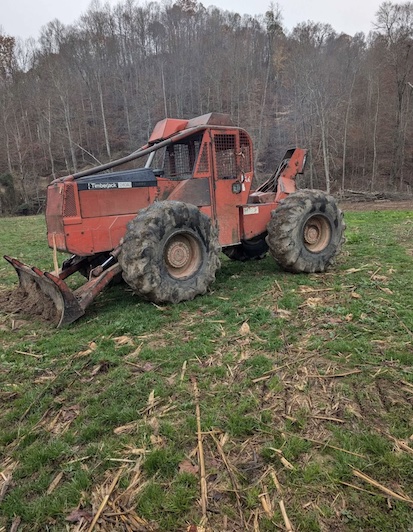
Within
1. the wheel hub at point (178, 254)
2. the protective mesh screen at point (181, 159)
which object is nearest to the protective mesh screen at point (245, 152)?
the protective mesh screen at point (181, 159)

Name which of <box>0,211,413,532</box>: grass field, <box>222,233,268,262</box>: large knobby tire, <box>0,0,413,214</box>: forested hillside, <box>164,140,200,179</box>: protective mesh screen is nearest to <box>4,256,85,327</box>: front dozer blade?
<box>0,211,413,532</box>: grass field

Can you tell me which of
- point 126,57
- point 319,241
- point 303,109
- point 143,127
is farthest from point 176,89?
point 319,241

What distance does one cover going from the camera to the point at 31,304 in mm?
5977

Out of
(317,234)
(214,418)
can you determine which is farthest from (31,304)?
(317,234)

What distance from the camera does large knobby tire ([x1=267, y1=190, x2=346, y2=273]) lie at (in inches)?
264

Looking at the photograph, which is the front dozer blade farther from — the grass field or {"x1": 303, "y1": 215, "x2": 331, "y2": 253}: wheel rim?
{"x1": 303, "y1": 215, "x2": 331, "y2": 253}: wheel rim

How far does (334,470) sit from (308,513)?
36 centimetres

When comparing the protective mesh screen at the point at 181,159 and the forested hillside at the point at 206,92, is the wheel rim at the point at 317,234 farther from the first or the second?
the forested hillside at the point at 206,92

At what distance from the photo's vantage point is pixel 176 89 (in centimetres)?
4269

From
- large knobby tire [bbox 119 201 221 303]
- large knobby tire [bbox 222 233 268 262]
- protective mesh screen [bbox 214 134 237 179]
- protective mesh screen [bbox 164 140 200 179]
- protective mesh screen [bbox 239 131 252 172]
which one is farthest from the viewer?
large knobby tire [bbox 222 233 268 262]

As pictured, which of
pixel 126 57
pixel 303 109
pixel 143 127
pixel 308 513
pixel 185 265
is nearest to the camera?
pixel 308 513

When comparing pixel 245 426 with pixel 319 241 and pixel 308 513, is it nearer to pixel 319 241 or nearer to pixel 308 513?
pixel 308 513

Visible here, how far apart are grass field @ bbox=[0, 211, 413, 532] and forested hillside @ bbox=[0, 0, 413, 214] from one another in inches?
1048

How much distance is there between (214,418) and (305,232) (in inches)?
189
